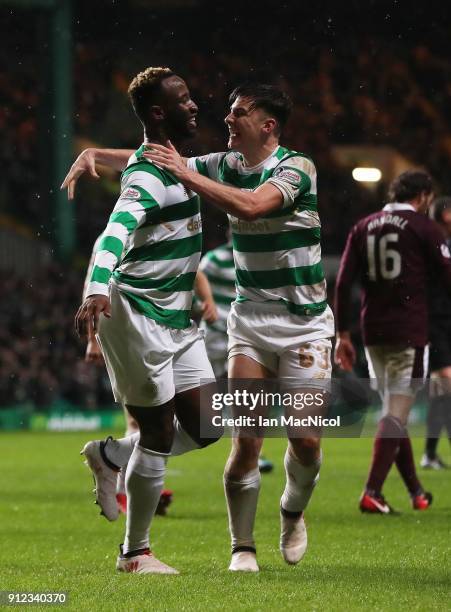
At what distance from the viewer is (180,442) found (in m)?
4.94

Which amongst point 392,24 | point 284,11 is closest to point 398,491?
point 284,11

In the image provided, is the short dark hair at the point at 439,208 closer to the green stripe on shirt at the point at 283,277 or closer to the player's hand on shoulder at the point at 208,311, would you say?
the player's hand on shoulder at the point at 208,311

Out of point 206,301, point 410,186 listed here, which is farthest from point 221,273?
point 410,186


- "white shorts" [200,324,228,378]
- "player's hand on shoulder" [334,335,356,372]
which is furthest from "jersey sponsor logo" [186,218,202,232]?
"white shorts" [200,324,228,378]

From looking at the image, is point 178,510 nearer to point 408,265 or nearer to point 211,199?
point 408,265

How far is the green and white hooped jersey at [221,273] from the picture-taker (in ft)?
29.7

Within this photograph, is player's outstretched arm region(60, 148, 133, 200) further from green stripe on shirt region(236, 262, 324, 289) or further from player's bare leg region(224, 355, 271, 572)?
player's bare leg region(224, 355, 271, 572)

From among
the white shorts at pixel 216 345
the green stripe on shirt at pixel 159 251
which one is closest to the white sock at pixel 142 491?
the green stripe on shirt at pixel 159 251

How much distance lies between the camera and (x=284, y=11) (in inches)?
414

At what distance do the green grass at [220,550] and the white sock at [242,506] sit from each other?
5.7 inches

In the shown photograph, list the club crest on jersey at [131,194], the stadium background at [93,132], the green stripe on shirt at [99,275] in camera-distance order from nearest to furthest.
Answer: the green stripe on shirt at [99,275], the club crest on jersey at [131,194], the stadium background at [93,132]

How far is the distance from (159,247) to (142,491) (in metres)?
0.89

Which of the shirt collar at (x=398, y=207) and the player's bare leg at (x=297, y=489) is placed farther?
the shirt collar at (x=398, y=207)

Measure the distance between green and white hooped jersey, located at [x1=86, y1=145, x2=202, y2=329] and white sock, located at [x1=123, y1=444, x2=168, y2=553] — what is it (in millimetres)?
504
